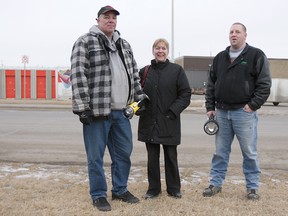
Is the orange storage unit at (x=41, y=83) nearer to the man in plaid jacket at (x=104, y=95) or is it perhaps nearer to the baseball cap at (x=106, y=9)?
the man in plaid jacket at (x=104, y=95)

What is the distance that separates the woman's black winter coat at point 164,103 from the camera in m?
→ 4.43

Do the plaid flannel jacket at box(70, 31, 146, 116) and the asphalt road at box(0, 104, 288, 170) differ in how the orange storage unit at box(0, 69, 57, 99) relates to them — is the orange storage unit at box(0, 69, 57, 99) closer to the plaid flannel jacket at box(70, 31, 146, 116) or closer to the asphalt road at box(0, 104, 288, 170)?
the asphalt road at box(0, 104, 288, 170)

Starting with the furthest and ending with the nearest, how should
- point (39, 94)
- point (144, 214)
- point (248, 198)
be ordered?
1. point (39, 94)
2. point (248, 198)
3. point (144, 214)

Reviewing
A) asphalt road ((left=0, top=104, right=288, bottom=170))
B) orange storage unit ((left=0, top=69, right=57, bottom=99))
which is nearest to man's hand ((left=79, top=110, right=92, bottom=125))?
asphalt road ((left=0, top=104, right=288, bottom=170))

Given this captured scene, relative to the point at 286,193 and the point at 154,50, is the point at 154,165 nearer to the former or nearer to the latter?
the point at 154,50

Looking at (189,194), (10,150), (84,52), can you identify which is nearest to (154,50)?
(84,52)

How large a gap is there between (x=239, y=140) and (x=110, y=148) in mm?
1506

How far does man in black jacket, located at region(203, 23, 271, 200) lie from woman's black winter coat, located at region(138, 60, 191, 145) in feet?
1.52

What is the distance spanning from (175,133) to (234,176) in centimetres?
169

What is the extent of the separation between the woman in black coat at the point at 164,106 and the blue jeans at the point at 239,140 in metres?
0.52

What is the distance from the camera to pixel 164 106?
14.6ft

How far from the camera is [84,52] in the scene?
13.1 feet

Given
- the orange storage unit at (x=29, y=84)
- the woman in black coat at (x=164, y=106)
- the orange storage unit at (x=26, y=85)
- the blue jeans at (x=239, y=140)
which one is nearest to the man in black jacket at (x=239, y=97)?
the blue jeans at (x=239, y=140)

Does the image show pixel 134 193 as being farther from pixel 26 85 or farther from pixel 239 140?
pixel 26 85
